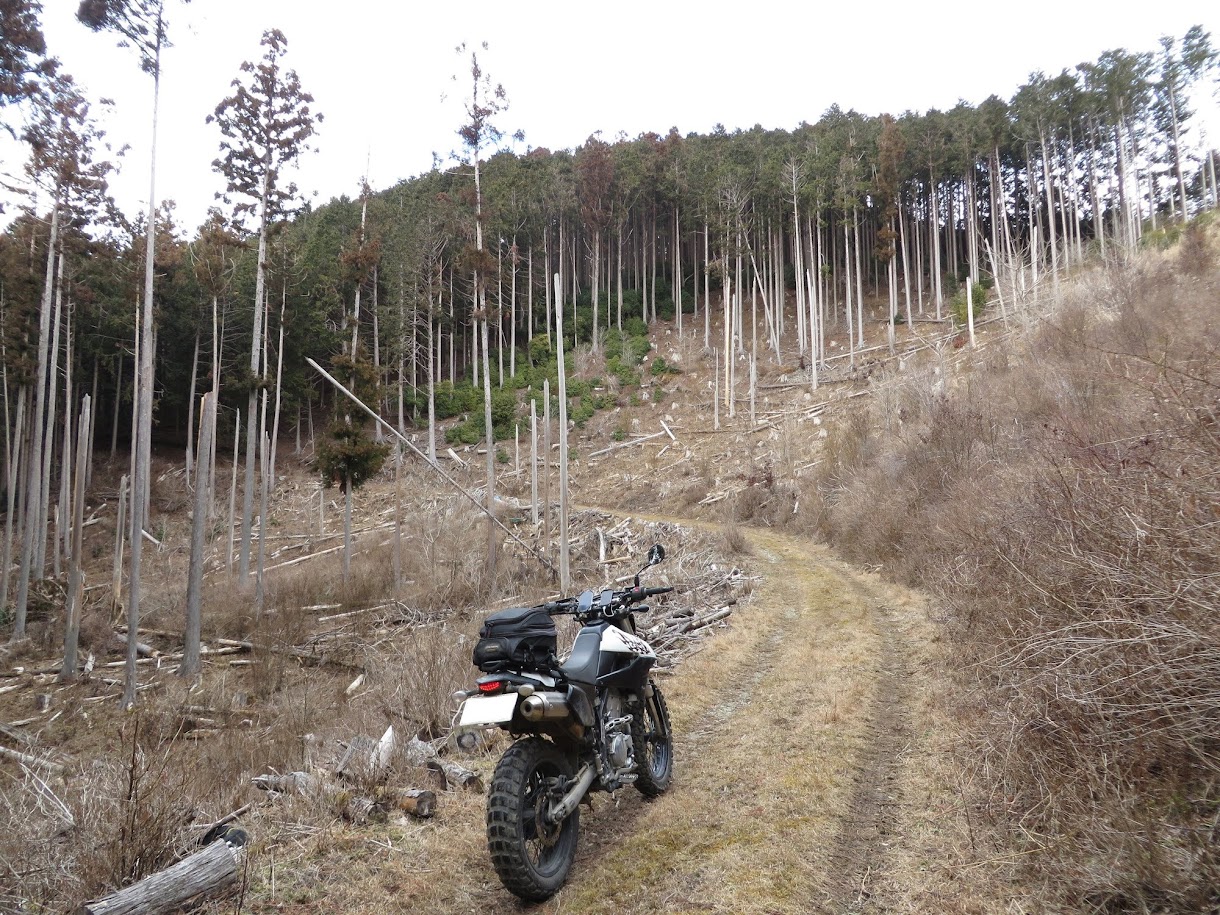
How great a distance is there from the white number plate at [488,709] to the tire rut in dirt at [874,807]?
1933 millimetres

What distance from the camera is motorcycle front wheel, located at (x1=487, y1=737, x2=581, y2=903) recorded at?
331 cm

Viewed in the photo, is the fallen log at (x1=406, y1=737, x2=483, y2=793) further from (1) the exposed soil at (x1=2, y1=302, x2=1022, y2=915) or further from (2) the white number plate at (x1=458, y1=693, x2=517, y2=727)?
(2) the white number plate at (x1=458, y1=693, x2=517, y2=727)

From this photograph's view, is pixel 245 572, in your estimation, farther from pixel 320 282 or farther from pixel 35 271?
pixel 320 282

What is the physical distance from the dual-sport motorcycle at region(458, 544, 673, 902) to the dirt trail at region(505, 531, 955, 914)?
1.06ft

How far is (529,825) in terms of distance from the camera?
141 inches

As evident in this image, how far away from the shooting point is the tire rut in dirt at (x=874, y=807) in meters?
3.58

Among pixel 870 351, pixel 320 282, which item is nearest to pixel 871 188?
pixel 870 351

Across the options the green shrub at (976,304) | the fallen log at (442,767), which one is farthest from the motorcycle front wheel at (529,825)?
the green shrub at (976,304)

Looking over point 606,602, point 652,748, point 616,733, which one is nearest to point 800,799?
point 652,748

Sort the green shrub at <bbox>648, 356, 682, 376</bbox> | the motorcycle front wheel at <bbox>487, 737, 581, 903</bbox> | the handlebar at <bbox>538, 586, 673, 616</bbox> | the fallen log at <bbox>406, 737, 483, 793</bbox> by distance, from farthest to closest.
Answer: the green shrub at <bbox>648, 356, 682, 376</bbox>
the fallen log at <bbox>406, 737, 483, 793</bbox>
the handlebar at <bbox>538, 586, 673, 616</bbox>
the motorcycle front wheel at <bbox>487, 737, 581, 903</bbox>

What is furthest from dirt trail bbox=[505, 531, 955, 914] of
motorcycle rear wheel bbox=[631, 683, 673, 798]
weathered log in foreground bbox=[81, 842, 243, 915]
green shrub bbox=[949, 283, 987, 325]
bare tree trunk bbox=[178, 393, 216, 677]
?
green shrub bbox=[949, 283, 987, 325]

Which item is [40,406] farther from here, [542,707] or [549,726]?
[542,707]

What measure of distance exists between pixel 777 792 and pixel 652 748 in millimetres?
937

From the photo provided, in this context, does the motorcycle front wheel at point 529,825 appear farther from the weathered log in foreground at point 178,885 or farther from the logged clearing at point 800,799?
the weathered log in foreground at point 178,885
